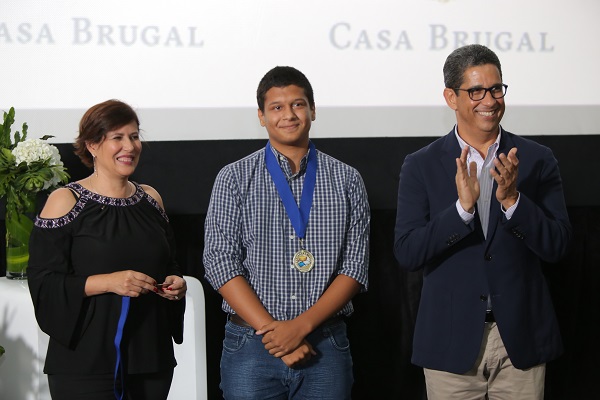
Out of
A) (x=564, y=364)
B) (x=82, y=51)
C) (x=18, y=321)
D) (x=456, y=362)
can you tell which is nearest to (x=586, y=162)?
(x=564, y=364)

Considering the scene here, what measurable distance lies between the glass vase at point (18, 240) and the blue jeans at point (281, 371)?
1.40 m

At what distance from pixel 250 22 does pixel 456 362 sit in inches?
76.4

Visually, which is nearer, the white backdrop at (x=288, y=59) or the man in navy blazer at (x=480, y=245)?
the man in navy blazer at (x=480, y=245)

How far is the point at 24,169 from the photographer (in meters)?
3.16

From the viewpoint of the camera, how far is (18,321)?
9.96ft

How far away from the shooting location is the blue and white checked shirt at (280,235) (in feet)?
7.08

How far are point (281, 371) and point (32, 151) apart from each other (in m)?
1.53

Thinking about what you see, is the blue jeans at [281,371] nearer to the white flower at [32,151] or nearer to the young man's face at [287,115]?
the young man's face at [287,115]

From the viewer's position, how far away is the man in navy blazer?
2.05m

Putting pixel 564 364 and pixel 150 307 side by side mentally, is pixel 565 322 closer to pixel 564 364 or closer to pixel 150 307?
pixel 564 364

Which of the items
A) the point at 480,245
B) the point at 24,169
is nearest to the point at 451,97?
the point at 480,245

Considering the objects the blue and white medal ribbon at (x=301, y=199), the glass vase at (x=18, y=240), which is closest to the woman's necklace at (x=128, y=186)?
the blue and white medal ribbon at (x=301, y=199)

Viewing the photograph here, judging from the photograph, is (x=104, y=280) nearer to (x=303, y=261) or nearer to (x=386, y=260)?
(x=303, y=261)

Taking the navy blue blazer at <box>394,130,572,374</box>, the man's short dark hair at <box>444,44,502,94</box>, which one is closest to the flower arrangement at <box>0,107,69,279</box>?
the navy blue blazer at <box>394,130,572,374</box>
